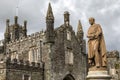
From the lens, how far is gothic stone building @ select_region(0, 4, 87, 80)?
46.6 m

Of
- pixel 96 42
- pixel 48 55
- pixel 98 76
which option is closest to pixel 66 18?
pixel 48 55

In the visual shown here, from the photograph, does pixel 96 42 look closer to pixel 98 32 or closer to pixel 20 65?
pixel 98 32

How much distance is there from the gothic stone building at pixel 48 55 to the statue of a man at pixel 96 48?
30437mm

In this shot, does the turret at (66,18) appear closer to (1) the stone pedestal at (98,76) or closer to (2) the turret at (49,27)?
(2) the turret at (49,27)

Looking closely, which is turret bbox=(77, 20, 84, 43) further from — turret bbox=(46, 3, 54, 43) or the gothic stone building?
turret bbox=(46, 3, 54, 43)

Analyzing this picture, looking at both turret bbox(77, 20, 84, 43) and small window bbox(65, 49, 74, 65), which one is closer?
small window bbox(65, 49, 74, 65)

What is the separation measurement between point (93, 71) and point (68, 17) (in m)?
40.8

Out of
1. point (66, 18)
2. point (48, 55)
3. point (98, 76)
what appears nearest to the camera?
point (98, 76)

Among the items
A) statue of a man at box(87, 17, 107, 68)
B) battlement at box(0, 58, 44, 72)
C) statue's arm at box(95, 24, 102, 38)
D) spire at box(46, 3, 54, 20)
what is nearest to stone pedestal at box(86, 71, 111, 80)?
statue of a man at box(87, 17, 107, 68)

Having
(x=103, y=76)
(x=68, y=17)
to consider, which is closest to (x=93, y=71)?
(x=103, y=76)

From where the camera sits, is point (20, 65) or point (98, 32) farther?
point (20, 65)

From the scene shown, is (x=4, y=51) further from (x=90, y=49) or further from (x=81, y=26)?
(x=90, y=49)

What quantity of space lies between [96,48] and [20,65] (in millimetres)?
32327

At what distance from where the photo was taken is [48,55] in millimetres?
49906
